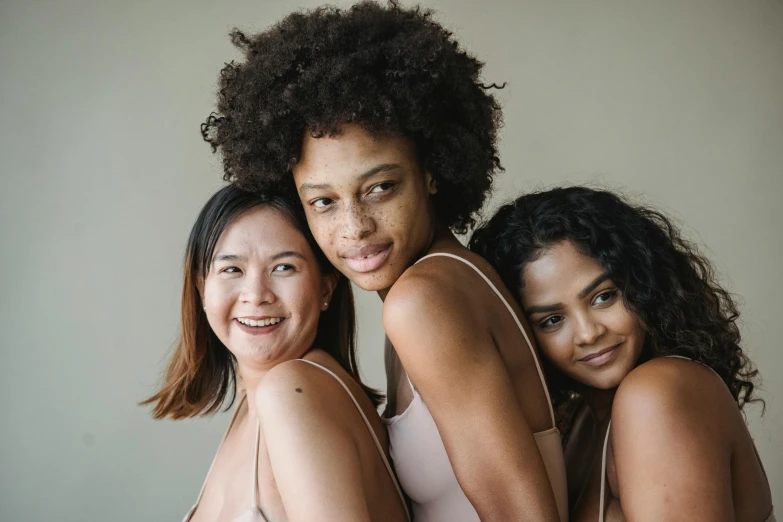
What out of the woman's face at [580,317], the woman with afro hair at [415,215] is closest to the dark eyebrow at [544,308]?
the woman's face at [580,317]

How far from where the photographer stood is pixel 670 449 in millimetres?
1857

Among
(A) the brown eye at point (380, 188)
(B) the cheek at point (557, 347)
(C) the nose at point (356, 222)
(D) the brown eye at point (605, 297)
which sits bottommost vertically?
(B) the cheek at point (557, 347)

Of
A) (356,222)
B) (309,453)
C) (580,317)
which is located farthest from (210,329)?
(580,317)

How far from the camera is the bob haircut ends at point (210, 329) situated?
229 centimetres

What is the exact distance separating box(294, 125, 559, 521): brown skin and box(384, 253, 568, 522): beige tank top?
42 millimetres

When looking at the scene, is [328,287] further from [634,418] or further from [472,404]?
[634,418]

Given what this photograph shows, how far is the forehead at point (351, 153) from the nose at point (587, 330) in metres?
0.57

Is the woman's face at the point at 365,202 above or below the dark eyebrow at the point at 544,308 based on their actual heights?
above

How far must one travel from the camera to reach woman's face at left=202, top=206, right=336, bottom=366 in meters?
2.22

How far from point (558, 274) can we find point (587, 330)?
0.50 feet

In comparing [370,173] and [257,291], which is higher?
[370,173]

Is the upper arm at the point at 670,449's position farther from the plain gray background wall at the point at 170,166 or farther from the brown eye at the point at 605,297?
the plain gray background wall at the point at 170,166

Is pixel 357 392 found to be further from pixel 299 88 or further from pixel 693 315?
pixel 693 315

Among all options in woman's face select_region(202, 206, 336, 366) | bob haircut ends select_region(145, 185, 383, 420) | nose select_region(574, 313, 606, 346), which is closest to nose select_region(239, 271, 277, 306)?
woman's face select_region(202, 206, 336, 366)
